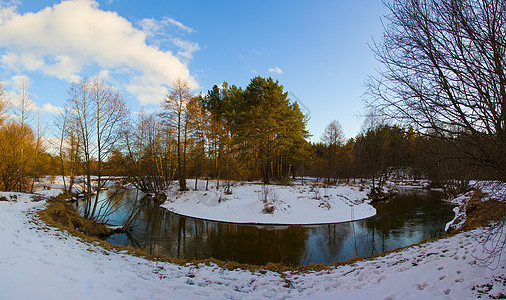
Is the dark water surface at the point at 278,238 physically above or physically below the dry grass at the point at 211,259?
below

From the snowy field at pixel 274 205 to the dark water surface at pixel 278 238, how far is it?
958 mm

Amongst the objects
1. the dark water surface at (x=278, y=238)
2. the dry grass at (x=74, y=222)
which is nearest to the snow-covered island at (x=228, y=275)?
the dark water surface at (x=278, y=238)

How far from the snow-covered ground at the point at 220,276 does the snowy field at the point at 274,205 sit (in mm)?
8677

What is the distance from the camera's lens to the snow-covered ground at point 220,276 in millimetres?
3369

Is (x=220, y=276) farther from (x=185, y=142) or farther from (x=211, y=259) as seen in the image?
(x=185, y=142)

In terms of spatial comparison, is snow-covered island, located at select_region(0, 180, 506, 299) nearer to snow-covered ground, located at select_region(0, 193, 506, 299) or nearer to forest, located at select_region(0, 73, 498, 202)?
snow-covered ground, located at select_region(0, 193, 506, 299)

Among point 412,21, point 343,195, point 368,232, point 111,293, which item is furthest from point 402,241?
point 111,293

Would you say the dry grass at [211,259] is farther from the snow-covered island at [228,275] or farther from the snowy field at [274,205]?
the snowy field at [274,205]

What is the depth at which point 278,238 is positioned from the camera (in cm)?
1109

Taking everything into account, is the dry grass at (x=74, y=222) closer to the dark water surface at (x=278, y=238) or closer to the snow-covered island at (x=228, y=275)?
Result: the dark water surface at (x=278, y=238)

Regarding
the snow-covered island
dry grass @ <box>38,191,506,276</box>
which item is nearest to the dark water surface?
dry grass @ <box>38,191,506,276</box>

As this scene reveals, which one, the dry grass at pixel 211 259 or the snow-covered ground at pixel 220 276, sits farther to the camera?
the dry grass at pixel 211 259

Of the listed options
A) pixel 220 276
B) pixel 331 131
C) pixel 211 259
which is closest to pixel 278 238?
pixel 211 259

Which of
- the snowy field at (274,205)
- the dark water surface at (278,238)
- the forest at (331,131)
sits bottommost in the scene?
the dark water surface at (278,238)
